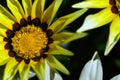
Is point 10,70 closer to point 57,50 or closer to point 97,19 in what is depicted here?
point 57,50

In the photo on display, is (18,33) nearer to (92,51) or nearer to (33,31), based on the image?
(33,31)

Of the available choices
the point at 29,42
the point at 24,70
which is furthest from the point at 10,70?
the point at 29,42

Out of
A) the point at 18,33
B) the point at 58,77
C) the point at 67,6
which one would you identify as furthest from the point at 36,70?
the point at 67,6

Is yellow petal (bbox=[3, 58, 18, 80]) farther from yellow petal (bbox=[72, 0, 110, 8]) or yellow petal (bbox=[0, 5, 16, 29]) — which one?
yellow petal (bbox=[72, 0, 110, 8])

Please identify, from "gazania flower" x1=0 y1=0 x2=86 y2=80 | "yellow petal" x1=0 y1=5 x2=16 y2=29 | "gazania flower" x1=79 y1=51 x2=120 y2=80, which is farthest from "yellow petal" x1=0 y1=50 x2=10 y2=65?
"gazania flower" x1=79 y1=51 x2=120 y2=80

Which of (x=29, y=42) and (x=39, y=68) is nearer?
(x=39, y=68)

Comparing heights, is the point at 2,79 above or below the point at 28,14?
below
